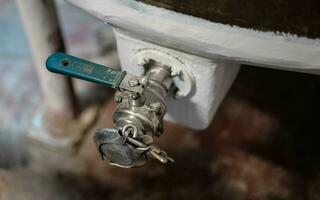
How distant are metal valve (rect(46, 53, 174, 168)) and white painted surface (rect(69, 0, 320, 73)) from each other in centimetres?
6

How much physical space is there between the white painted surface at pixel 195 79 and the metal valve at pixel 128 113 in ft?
0.11

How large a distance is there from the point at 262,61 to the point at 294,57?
0.03 meters

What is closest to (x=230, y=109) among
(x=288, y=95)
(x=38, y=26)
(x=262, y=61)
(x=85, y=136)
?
(x=288, y=95)

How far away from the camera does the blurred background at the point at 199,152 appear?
81cm

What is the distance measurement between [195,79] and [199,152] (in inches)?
13.5

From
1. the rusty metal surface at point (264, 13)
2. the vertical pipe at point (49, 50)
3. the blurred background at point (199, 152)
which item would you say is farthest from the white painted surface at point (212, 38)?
the blurred background at point (199, 152)

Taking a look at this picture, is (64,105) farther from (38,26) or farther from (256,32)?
(256,32)

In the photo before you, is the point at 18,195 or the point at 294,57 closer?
the point at 294,57

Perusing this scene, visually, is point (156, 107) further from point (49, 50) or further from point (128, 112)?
point (49, 50)

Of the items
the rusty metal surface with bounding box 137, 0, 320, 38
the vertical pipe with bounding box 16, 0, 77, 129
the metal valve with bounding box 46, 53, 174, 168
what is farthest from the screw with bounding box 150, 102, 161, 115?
the vertical pipe with bounding box 16, 0, 77, 129

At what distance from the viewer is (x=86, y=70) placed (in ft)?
1.61

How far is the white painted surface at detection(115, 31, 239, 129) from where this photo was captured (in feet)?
1.64

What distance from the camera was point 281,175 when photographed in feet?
2.68

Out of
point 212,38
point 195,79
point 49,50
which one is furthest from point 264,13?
point 49,50
